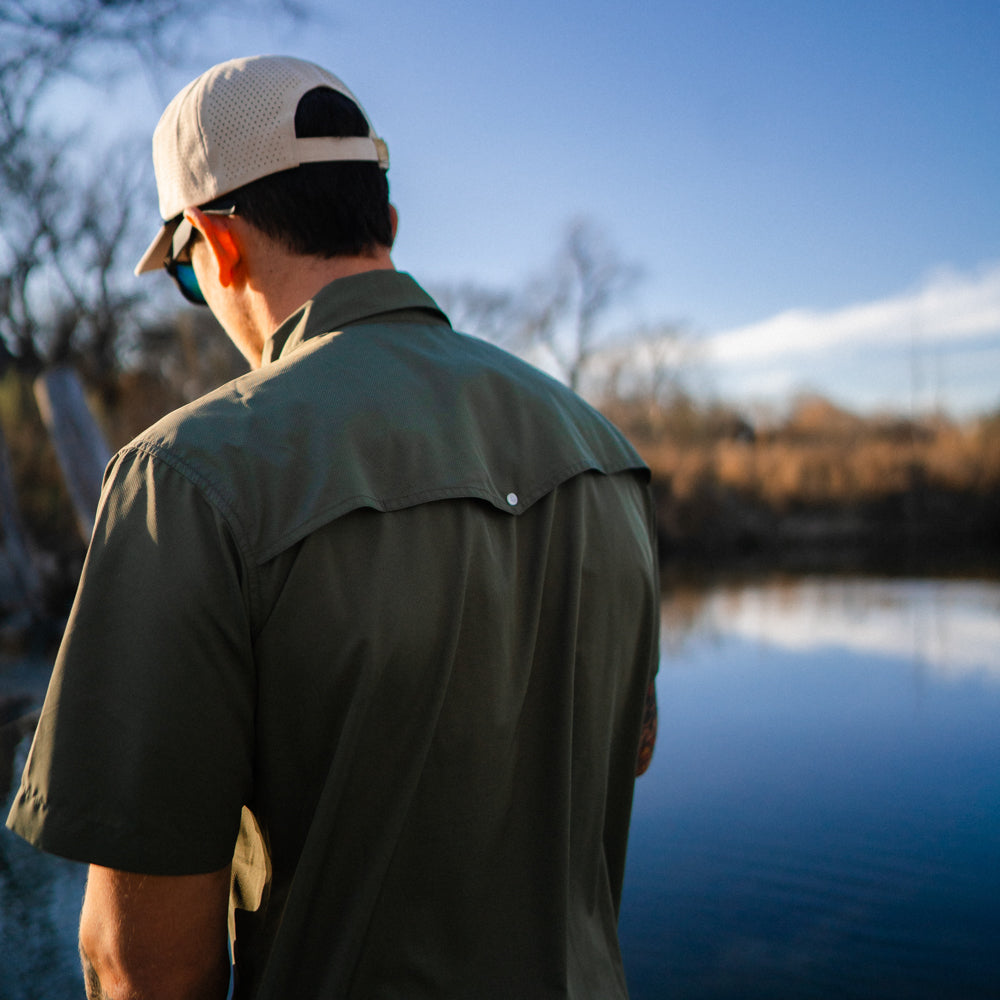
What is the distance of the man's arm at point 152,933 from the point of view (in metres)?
0.77

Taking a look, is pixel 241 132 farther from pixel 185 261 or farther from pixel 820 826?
pixel 820 826

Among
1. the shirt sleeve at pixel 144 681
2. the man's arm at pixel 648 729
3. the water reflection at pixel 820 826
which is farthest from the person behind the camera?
the water reflection at pixel 820 826

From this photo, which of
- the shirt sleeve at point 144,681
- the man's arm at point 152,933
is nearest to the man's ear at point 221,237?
the shirt sleeve at point 144,681

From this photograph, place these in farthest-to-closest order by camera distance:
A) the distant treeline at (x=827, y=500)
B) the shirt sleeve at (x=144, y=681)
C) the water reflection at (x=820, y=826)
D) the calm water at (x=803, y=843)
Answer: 1. the distant treeline at (x=827, y=500)
2. the water reflection at (x=820, y=826)
3. the calm water at (x=803, y=843)
4. the shirt sleeve at (x=144, y=681)

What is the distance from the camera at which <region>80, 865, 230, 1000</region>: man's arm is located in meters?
0.77

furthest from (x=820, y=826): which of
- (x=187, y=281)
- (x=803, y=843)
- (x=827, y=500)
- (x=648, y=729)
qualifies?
(x=827, y=500)

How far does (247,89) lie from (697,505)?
643 inches

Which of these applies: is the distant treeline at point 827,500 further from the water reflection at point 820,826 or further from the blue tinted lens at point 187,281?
the blue tinted lens at point 187,281

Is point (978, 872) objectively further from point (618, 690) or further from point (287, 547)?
point (287, 547)

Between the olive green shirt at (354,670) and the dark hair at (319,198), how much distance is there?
0.23ft

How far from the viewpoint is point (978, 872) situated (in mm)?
Result: 3934

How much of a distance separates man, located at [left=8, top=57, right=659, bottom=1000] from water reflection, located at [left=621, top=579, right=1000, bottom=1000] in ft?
8.48

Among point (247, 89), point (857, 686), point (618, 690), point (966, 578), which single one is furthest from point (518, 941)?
point (966, 578)

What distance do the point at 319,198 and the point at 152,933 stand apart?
2.36ft
